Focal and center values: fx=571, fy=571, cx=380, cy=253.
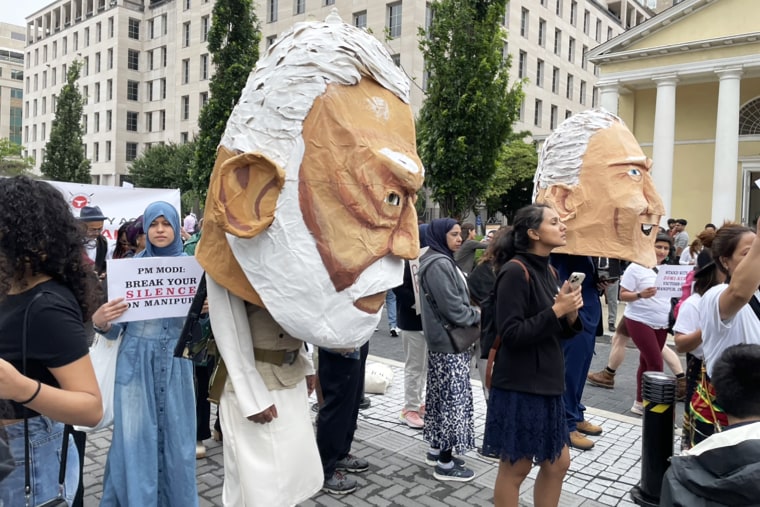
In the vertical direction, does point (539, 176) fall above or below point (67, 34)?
below

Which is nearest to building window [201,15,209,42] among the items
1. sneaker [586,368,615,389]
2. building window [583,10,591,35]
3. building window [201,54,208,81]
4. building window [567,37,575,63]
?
building window [201,54,208,81]

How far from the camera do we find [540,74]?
1519 inches

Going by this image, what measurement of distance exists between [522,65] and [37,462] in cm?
3863

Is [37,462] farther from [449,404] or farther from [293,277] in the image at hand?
[449,404]

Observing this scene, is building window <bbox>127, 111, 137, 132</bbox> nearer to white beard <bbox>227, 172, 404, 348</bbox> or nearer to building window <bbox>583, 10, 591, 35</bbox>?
building window <bbox>583, 10, 591, 35</bbox>

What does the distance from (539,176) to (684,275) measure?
186 centimetres

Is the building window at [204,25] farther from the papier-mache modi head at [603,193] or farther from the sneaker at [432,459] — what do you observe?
the sneaker at [432,459]

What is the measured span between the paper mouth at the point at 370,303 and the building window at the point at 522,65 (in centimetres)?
3669

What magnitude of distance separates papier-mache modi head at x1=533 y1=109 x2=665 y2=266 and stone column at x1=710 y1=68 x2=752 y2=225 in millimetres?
17339

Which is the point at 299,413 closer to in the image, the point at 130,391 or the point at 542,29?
the point at 130,391

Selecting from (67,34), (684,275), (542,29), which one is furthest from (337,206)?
(67,34)

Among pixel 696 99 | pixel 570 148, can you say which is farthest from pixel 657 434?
pixel 696 99

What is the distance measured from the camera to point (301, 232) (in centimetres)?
256

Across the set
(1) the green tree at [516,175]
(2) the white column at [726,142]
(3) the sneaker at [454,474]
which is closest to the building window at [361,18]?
(1) the green tree at [516,175]
